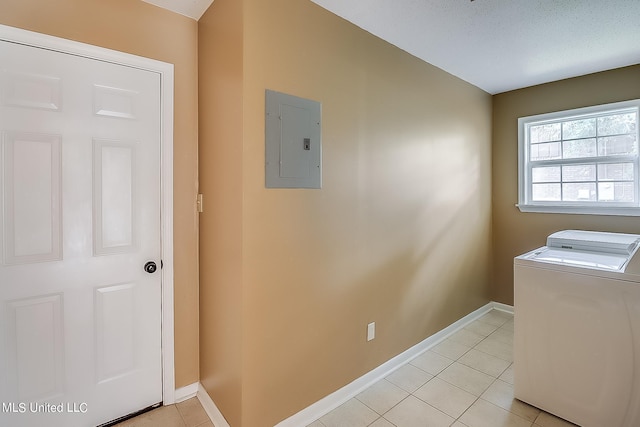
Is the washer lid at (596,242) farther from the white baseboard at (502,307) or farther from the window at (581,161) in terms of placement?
the white baseboard at (502,307)

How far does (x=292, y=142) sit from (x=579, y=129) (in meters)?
3.01

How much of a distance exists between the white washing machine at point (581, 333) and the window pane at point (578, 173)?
107 cm

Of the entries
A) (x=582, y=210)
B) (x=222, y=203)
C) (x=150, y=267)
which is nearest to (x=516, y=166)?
(x=582, y=210)

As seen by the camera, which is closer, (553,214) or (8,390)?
(8,390)

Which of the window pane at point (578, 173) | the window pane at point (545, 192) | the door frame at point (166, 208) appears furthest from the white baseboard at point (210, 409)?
the window pane at point (578, 173)

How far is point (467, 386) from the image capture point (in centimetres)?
209

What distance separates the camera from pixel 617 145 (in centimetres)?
271

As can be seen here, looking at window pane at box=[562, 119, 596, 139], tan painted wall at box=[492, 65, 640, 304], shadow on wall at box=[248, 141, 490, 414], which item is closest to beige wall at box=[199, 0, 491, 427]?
shadow on wall at box=[248, 141, 490, 414]

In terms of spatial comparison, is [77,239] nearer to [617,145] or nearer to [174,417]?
[174,417]

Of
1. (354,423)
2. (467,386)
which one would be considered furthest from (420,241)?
(354,423)

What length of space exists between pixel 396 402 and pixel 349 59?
224 cm

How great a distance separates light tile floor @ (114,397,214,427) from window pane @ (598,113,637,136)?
3.99m

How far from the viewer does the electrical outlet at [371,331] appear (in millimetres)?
2088

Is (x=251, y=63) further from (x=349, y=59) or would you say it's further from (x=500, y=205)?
(x=500, y=205)
